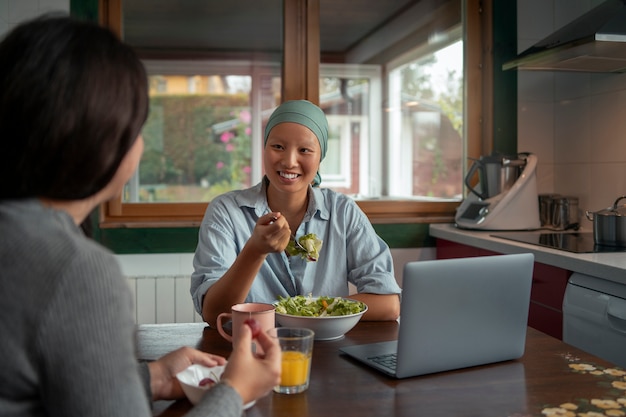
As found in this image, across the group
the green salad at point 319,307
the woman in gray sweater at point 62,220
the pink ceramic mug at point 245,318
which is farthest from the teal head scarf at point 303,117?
the woman in gray sweater at point 62,220

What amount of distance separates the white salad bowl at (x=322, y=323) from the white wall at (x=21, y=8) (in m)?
2.06

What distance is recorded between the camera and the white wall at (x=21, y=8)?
9.24 feet

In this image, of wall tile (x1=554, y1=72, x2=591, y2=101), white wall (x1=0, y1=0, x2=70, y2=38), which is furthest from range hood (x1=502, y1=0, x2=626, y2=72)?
white wall (x1=0, y1=0, x2=70, y2=38)

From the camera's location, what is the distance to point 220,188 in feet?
18.6

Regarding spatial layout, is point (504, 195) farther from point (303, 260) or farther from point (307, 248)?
point (307, 248)

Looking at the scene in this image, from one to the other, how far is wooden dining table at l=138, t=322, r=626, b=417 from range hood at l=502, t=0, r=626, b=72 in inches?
55.7

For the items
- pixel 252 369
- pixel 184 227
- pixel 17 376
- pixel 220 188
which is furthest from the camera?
pixel 220 188

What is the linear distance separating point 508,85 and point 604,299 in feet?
5.01

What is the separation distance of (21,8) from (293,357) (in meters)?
2.43

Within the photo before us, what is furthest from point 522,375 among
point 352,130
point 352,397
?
point 352,130

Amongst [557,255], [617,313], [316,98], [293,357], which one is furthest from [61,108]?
[316,98]

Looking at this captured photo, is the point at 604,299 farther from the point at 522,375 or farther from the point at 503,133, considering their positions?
the point at 503,133

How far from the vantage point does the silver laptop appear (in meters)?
1.14

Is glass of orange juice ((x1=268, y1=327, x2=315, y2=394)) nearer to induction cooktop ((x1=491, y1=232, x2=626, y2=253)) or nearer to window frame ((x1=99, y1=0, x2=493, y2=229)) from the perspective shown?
induction cooktop ((x1=491, y1=232, x2=626, y2=253))
